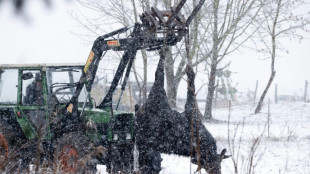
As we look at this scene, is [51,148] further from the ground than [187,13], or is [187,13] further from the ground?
[187,13]

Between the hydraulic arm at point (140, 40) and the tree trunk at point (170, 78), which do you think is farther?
the tree trunk at point (170, 78)

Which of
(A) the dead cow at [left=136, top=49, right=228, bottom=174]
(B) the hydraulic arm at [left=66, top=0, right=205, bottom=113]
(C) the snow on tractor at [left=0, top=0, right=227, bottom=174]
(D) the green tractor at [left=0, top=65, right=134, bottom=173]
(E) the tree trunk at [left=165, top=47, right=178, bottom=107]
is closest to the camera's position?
(A) the dead cow at [left=136, top=49, right=228, bottom=174]

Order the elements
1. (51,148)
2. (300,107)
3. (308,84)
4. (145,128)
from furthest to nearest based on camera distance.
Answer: (308,84), (300,107), (51,148), (145,128)

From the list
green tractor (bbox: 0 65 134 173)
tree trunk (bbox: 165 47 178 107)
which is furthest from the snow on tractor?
tree trunk (bbox: 165 47 178 107)

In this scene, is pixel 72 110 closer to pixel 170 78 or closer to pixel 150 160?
pixel 150 160

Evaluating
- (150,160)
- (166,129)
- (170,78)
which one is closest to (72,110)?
(150,160)

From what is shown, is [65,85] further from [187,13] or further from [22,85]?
[187,13]

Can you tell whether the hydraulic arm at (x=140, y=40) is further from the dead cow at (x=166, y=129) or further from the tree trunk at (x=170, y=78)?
the tree trunk at (x=170, y=78)

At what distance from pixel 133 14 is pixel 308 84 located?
2142cm

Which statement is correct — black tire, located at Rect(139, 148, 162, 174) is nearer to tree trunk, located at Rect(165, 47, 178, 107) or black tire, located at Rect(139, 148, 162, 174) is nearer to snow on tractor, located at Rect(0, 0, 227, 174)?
snow on tractor, located at Rect(0, 0, 227, 174)

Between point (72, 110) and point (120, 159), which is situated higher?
point (72, 110)

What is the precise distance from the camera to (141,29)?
21.6 ft

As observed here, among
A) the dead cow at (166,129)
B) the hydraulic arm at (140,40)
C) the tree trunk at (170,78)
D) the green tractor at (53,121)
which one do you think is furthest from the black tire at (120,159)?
the tree trunk at (170,78)

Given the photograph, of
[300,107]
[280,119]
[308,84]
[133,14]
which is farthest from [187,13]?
[308,84]
